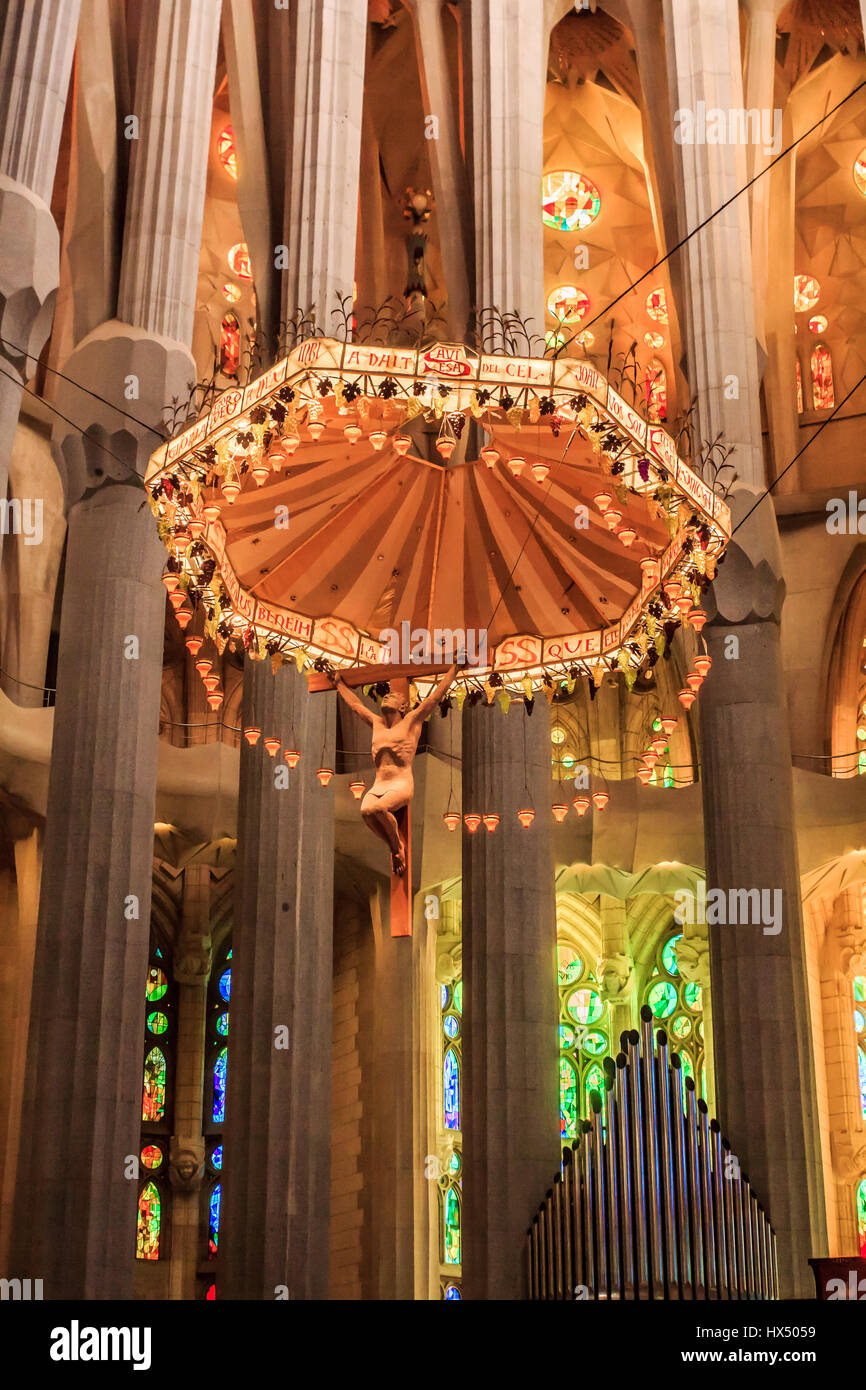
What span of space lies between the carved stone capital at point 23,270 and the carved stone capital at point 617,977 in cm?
1444

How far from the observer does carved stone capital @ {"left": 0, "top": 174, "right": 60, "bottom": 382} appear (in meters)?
12.7

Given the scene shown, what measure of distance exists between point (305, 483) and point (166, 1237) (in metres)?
14.2

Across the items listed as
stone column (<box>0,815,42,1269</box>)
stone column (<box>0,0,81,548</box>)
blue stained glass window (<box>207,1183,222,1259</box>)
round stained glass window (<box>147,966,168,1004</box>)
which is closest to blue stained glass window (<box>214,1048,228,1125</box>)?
blue stained glass window (<box>207,1183,222,1259</box>)

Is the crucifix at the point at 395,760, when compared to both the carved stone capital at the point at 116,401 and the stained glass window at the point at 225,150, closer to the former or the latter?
the carved stone capital at the point at 116,401

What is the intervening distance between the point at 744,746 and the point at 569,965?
8.72 m

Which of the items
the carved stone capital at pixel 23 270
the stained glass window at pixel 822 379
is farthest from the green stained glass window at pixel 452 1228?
the carved stone capital at pixel 23 270

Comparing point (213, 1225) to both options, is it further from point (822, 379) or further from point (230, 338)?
point (822, 379)

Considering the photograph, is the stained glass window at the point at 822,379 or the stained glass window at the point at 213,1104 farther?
the stained glass window at the point at 822,379

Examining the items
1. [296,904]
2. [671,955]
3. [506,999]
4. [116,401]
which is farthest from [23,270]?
[671,955]

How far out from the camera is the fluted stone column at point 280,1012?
1468 centimetres

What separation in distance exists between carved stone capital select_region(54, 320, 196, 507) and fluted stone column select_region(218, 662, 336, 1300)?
2.51m

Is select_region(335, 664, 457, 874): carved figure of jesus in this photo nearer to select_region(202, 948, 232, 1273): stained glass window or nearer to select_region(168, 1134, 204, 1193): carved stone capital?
select_region(202, 948, 232, 1273): stained glass window

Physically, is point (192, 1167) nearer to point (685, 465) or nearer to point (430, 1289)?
point (430, 1289)
